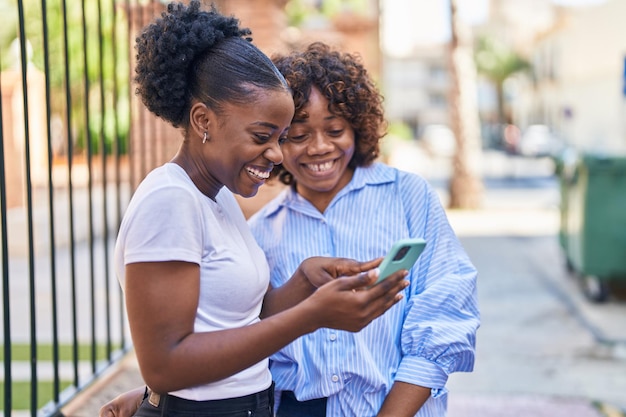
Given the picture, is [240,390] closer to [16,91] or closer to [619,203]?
[619,203]

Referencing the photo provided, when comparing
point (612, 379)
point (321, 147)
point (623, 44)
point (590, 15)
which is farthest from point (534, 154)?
point (321, 147)

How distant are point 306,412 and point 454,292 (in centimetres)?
50

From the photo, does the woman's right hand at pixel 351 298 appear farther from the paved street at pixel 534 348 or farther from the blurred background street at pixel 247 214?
the paved street at pixel 534 348

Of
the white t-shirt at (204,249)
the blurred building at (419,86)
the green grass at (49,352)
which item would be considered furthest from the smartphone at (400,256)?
the blurred building at (419,86)

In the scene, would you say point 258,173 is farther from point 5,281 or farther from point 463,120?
point 463,120

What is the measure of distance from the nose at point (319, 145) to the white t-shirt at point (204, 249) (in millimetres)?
444

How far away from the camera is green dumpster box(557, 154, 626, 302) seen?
8.06 metres

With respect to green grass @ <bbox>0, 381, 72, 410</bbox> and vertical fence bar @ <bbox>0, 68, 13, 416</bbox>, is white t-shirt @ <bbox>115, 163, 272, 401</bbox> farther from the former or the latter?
green grass @ <bbox>0, 381, 72, 410</bbox>

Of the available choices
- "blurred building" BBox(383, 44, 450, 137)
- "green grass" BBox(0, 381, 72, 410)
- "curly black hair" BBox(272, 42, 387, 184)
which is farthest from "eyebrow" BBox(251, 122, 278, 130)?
"blurred building" BBox(383, 44, 450, 137)

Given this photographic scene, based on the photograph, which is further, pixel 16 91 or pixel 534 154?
pixel 534 154

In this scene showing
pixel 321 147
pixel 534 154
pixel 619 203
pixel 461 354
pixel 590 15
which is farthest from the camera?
pixel 534 154

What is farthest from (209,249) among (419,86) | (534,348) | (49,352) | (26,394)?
(419,86)

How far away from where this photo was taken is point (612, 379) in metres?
5.78

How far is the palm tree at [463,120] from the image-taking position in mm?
16422
